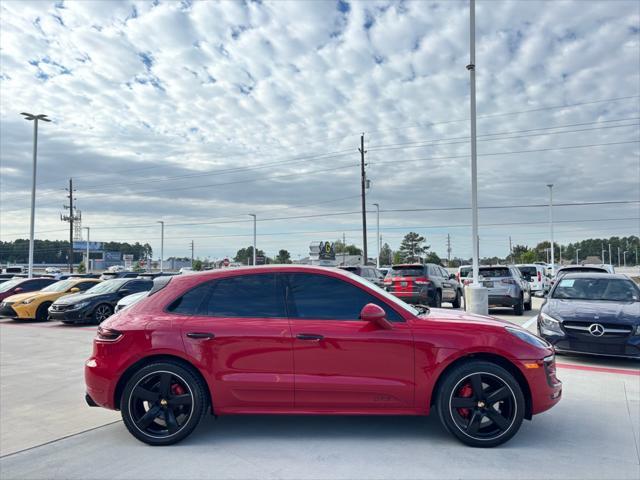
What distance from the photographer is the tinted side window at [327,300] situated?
4.62 metres

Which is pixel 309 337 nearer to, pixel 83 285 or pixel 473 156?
pixel 473 156

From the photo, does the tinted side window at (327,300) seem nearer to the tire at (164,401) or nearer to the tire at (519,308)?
the tire at (164,401)

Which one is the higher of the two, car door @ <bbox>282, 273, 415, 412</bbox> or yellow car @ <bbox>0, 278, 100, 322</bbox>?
car door @ <bbox>282, 273, 415, 412</bbox>

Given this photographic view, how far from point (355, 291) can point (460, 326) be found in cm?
98

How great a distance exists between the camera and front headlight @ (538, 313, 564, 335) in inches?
327

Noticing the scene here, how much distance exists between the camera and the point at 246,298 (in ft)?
15.6

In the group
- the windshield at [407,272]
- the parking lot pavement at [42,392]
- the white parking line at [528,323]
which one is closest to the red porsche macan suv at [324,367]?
the parking lot pavement at [42,392]

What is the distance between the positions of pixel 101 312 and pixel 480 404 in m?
14.1

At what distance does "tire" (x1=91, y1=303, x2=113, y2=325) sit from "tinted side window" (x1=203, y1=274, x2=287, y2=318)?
1243 cm

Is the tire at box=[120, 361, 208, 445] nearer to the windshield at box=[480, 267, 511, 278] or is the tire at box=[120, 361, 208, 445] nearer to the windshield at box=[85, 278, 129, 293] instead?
the windshield at box=[85, 278, 129, 293]

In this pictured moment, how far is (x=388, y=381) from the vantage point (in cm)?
443

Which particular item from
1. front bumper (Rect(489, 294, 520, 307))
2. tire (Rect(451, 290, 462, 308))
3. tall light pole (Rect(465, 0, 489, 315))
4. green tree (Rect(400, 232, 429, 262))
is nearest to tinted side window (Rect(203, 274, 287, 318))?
tall light pole (Rect(465, 0, 489, 315))

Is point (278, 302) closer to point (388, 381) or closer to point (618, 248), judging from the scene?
point (388, 381)

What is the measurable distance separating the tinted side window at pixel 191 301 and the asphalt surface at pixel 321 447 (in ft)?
3.82
